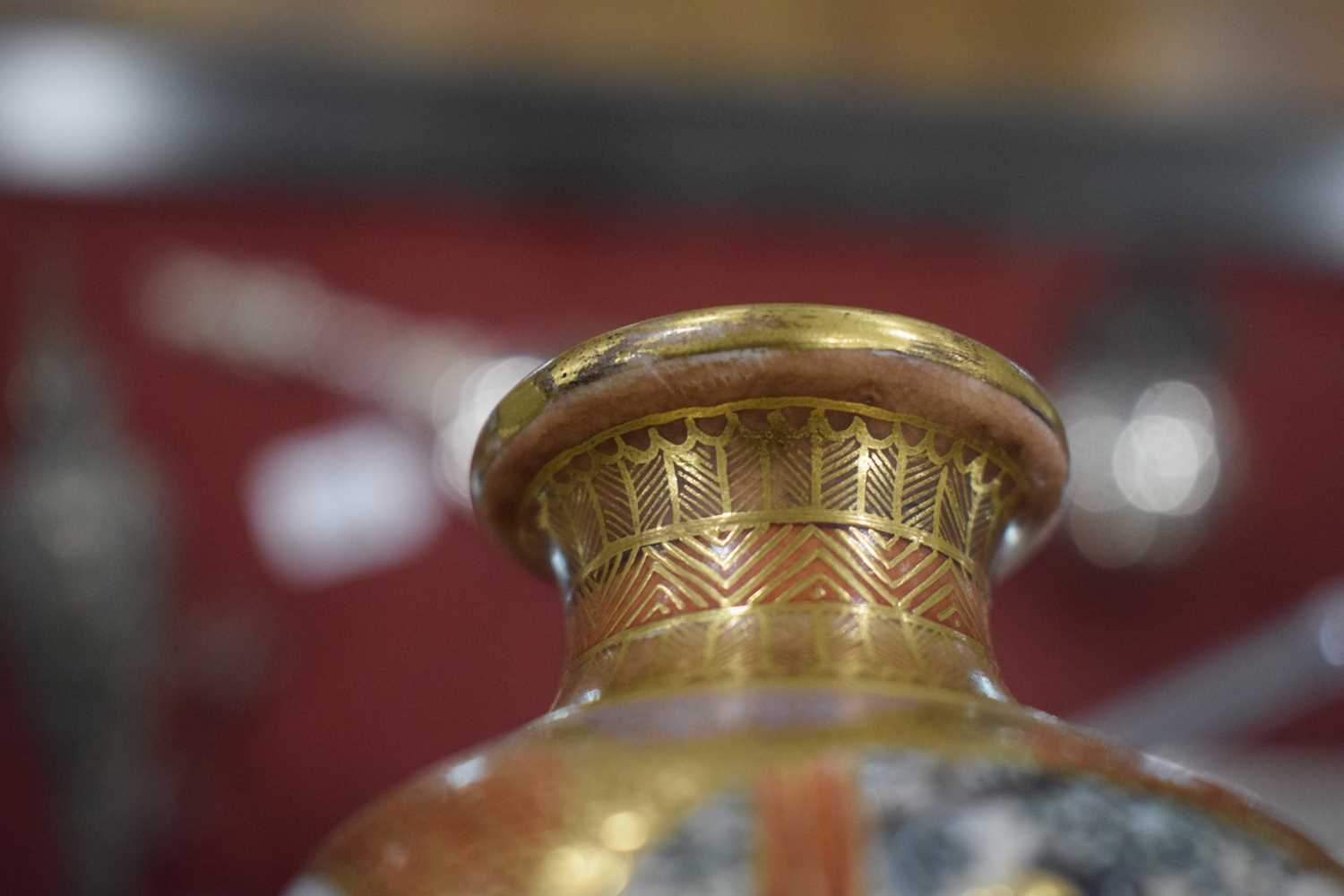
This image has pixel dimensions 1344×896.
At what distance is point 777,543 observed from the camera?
0.44 metres

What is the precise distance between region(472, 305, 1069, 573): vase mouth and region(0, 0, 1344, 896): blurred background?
1.30m

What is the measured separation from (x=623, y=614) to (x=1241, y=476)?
1883 mm

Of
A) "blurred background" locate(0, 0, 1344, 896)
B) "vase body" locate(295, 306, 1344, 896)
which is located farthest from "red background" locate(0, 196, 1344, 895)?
"vase body" locate(295, 306, 1344, 896)

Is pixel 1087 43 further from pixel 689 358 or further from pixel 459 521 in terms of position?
pixel 689 358

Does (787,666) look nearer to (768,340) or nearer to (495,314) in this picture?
(768,340)

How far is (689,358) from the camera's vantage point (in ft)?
1.39

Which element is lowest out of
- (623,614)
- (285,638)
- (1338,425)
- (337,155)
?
(623,614)

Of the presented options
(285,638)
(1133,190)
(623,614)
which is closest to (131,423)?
(285,638)

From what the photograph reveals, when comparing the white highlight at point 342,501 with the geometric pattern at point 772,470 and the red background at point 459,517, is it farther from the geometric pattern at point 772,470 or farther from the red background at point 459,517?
the geometric pattern at point 772,470

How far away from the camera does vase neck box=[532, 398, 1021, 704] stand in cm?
43

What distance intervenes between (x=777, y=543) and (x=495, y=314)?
1.71 metres

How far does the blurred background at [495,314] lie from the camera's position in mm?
1777

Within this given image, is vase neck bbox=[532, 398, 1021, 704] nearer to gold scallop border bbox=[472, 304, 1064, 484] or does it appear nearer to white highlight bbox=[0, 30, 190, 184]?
gold scallop border bbox=[472, 304, 1064, 484]

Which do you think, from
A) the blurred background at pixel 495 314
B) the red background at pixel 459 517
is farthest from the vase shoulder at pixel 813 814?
the red background at pixel 459 517
